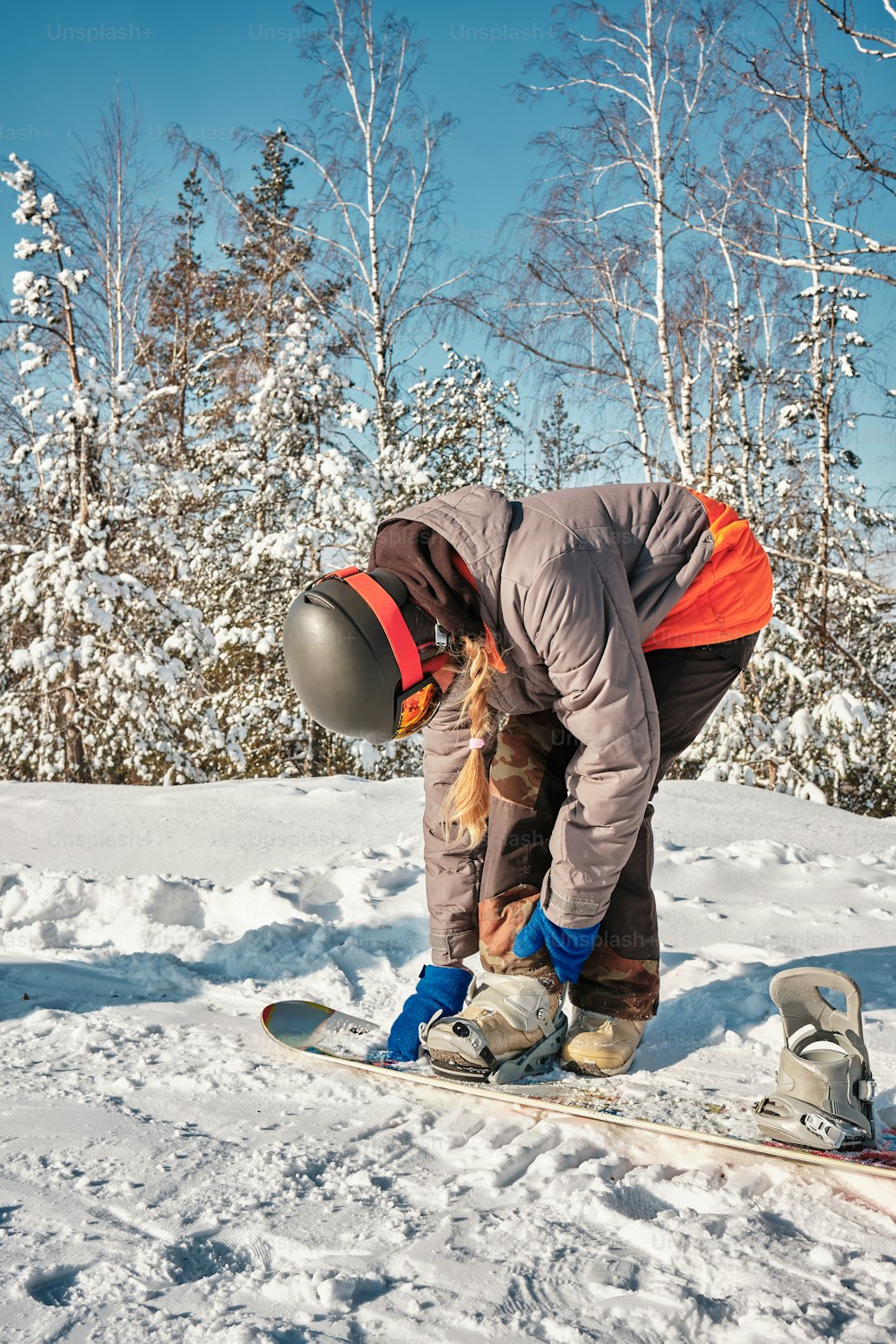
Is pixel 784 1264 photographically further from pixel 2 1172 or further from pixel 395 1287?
pixel 2 1172

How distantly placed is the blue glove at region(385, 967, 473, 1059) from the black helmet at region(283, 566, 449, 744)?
758 millimetres

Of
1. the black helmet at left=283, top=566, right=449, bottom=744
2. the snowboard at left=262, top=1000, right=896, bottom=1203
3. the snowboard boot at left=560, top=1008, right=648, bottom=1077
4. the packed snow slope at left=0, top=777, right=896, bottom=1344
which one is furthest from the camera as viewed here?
the snowboard boot at left=560, top=1008, right=648, bottom=1077

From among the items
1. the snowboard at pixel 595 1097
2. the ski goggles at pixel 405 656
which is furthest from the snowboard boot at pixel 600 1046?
the ski goggles at pixel 405 656

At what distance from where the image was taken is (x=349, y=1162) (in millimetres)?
1572

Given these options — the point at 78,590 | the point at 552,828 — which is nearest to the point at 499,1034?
the point at 552,828

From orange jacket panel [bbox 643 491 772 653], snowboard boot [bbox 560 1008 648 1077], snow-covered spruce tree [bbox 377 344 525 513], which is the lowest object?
snowboard boot [bbox 560 1008 648 1077]

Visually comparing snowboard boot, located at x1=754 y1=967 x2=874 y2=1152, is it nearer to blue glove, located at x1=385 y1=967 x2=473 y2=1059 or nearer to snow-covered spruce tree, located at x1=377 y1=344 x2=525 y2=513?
blue glove, located at x1=385 y1=967 x2=473 y2=1059

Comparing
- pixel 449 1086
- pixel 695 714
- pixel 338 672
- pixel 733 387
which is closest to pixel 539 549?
pixel 338 672

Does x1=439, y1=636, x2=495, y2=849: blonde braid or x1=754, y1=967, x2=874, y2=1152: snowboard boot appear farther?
x1=439, y1=636, x2=495, y2=849: blonde braid

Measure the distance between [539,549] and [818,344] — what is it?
983 centimetres

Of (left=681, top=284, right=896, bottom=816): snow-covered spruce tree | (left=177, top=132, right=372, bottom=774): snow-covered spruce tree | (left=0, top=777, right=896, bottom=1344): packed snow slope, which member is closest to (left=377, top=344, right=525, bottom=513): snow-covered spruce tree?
(left=177, top=132, right=372, bottom=774): snow-covered spruce tree

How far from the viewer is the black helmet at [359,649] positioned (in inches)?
68.6

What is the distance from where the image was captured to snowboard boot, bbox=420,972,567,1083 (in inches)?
76.8

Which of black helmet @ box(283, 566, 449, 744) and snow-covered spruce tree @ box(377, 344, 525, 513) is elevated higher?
snow-covered spruce tree @ box(377, 344, 525, 513)
